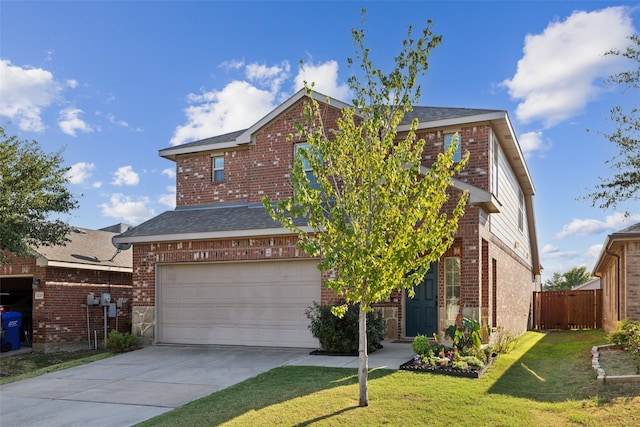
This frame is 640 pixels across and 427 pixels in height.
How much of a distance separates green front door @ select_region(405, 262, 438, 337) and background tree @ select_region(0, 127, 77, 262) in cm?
1119

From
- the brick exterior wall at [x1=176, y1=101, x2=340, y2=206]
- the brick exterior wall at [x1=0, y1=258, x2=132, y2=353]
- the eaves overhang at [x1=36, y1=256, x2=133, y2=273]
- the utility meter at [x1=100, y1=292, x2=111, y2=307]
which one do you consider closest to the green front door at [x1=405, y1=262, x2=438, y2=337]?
the brick exterior wall at [x1=176, y1=101, x2=340, y2=206]

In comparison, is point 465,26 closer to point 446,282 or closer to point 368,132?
point 368,132

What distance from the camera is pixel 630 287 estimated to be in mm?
16719

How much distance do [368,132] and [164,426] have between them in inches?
209

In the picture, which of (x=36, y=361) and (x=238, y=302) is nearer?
(x=238, y=302)

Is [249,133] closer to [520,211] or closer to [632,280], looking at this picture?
[520,211]

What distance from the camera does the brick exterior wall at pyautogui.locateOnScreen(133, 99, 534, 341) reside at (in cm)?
1355

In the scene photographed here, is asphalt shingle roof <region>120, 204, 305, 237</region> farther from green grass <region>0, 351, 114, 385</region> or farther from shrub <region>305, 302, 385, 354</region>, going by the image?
green grass <region>0, 351, 114, 385</region>

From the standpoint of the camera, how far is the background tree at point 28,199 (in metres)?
17.0

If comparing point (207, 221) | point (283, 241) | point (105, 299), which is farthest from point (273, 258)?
point (105, 299)

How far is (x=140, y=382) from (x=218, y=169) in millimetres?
8784

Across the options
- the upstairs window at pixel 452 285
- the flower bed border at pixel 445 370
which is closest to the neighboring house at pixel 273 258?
the upstairs window at pixel 452 285

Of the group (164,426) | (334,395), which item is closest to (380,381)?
(334,395)

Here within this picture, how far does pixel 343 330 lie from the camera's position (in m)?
13.0
